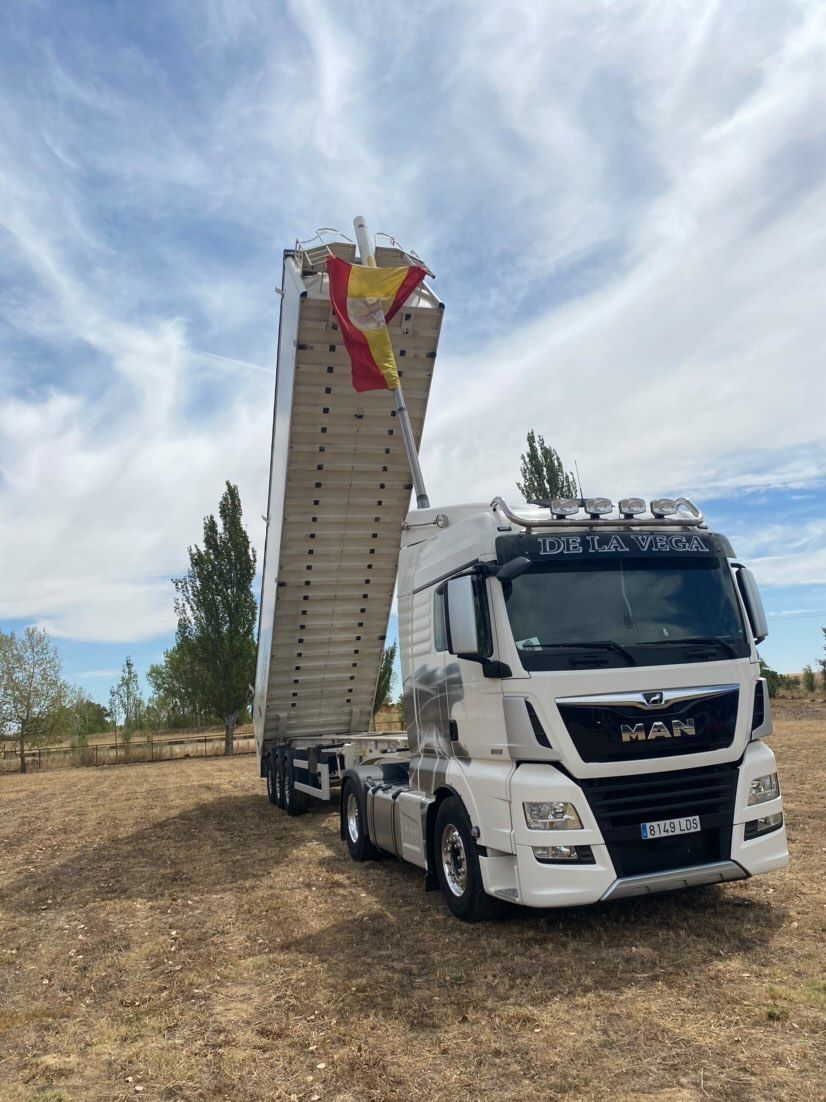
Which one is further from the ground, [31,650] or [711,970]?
[31,650]

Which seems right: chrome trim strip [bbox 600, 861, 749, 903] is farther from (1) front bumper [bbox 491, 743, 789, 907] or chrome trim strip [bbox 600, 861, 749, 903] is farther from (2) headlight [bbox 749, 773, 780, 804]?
(2) headlight [bbox 749, 773, 780, 804]

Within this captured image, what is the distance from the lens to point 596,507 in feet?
19.0

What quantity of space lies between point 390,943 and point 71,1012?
6.38 feet

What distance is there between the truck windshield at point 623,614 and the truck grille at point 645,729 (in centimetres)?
29

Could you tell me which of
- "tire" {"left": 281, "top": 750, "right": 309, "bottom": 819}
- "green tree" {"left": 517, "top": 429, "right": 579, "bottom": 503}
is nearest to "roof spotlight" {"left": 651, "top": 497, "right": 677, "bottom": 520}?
"tire" {"left": 281, "top": 750, "right": 309, "bottom": 819}

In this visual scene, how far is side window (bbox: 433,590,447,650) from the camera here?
6027mm

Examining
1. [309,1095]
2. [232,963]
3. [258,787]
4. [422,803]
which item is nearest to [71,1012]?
[232,963]

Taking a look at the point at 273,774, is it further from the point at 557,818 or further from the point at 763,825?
the point at 763,825

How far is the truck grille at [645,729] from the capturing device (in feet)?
16.3

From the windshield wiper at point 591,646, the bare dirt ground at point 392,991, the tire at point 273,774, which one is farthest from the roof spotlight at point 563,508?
the tire at point 273,774

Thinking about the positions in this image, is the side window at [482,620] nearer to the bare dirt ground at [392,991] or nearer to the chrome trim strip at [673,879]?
the chrome trim strip at [673,879]

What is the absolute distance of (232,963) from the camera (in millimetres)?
5133

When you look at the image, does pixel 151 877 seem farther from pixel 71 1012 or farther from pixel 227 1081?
pixel 227 1081

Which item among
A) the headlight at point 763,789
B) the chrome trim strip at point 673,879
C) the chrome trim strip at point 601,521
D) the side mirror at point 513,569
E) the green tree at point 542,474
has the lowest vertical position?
the chrome trim strip at point 673,879
